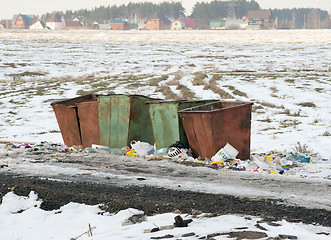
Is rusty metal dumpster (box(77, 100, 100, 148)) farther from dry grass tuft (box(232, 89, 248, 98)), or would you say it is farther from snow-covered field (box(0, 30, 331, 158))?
dry grass tuft (box(232, 89, 248, 98))

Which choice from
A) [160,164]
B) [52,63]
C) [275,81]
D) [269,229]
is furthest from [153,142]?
[52,63]

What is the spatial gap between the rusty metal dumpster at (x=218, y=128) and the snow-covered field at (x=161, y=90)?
166 cm

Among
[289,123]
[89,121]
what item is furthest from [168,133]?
[289,123]

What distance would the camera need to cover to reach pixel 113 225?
5.00 m

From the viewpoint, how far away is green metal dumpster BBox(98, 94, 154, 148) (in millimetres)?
9344

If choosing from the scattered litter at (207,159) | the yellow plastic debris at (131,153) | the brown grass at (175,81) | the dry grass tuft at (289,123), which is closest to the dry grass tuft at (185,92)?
the brown grass at (175,81)

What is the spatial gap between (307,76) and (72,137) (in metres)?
16.1

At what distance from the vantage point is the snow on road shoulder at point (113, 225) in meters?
4.51

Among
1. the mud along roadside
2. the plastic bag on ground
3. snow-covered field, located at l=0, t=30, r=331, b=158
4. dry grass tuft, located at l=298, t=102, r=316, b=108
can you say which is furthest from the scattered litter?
→ dry grass tuft, located at l=298, t=102, r=316, b=108

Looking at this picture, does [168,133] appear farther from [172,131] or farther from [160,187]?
[160,187]

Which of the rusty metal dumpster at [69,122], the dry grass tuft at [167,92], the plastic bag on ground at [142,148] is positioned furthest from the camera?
the dry grass tuft at [167,92]

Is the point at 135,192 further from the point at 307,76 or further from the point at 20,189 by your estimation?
the point at 307,76

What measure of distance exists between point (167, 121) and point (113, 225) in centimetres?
410

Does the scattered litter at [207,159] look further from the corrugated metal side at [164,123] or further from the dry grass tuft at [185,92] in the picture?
the dry grass tuft at [185,92]
